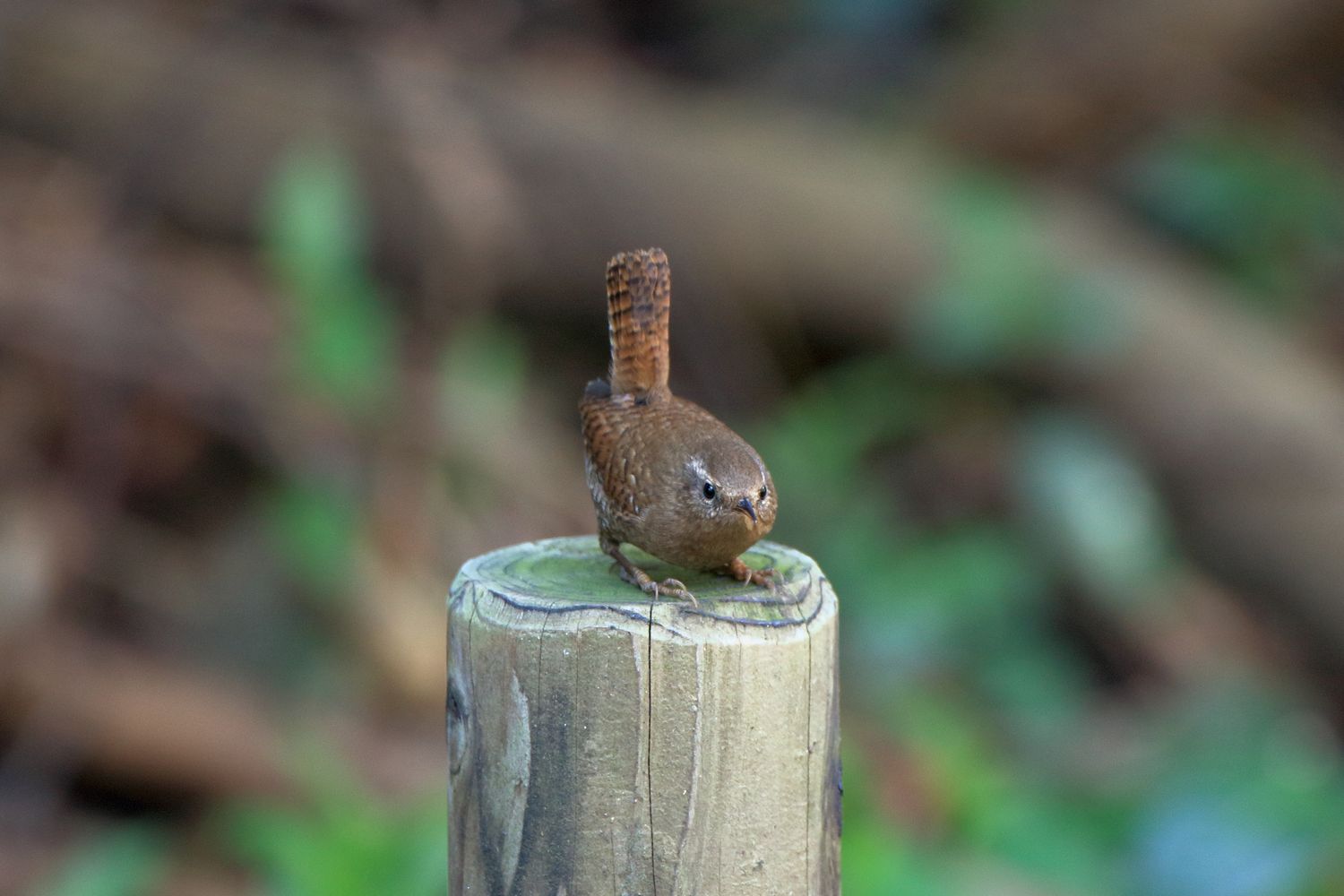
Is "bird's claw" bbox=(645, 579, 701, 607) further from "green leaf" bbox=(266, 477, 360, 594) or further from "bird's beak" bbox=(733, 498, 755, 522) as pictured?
"green leaf" bbox=(266, 477, 360, 594)

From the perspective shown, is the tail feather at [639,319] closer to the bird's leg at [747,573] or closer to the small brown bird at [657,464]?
the small brown bird at [657,464]

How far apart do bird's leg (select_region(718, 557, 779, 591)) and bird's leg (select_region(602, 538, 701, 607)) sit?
97 millimetres

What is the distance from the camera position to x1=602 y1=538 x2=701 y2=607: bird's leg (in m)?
1.81

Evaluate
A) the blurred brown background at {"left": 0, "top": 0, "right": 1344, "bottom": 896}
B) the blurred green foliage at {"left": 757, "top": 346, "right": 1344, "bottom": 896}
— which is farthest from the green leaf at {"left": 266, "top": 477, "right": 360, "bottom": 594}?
the blurred green foliage at {"left": 757, "top": 346, "right": 1344, "bottom": 896}

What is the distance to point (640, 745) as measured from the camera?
5.42 ft

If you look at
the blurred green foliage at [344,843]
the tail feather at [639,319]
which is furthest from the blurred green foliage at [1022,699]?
the tail feather at [639,319]

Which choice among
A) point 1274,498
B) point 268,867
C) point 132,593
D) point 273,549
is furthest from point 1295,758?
point 132,593

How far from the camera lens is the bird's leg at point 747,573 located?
1.92 meters

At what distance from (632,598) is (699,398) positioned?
495cm

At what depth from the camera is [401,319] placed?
21.2ft

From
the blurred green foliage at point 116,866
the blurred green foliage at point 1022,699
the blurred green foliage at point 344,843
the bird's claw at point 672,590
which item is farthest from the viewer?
the blurred green foliage at point 1022,699

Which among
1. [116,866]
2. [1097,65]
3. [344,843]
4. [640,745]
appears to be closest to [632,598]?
[640,745]

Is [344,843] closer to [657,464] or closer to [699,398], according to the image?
[657,464]

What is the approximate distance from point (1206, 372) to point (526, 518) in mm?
3433
